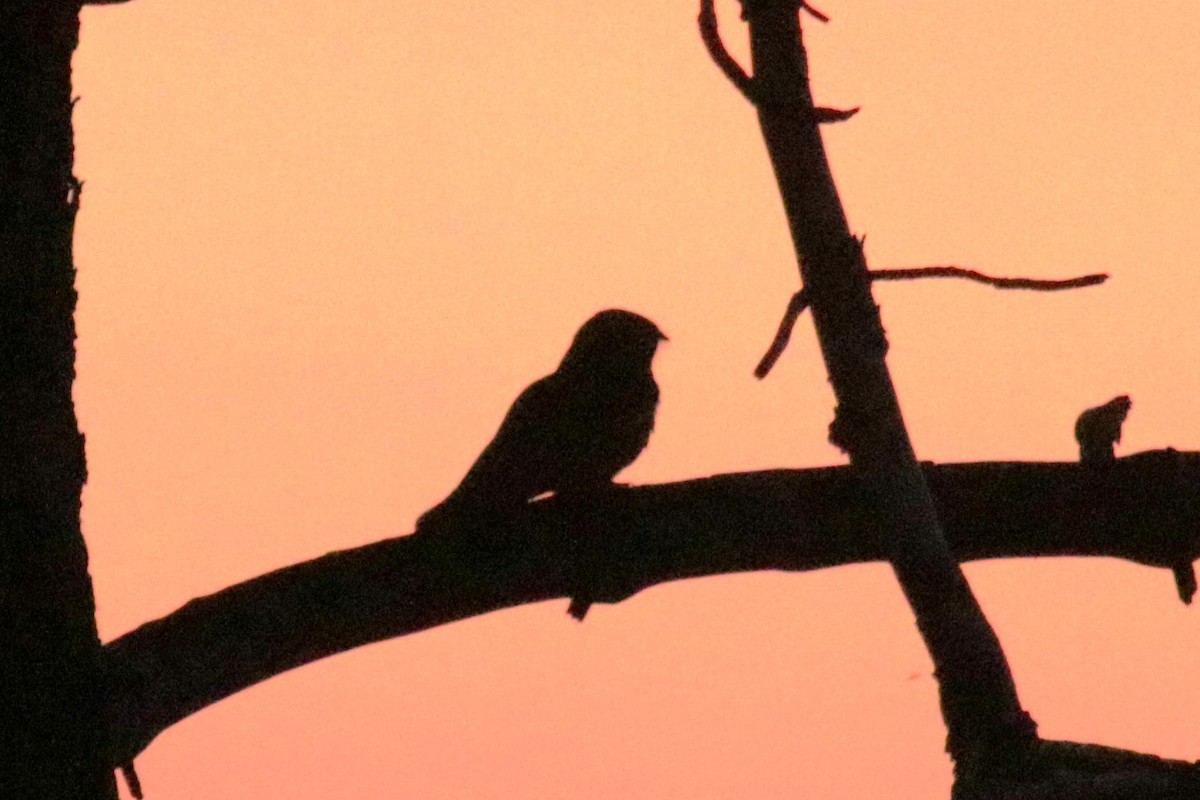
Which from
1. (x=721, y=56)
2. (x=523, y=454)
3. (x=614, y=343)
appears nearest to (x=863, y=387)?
(x=721, y=56)

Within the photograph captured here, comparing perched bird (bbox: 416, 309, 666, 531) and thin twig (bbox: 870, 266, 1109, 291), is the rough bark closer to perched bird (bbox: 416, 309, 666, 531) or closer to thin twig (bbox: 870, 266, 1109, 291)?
thin twig (bbox: 870, 266, 1109, 291)

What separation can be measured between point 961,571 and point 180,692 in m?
1.50

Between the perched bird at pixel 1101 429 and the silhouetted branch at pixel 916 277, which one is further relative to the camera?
the perched bird at pixel 1101 429

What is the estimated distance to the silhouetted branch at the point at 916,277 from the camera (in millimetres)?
4613

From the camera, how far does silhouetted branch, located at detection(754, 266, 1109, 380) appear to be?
4.61m

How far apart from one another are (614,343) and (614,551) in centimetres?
409

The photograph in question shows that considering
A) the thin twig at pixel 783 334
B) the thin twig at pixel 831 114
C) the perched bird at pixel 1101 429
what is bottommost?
the perched bird at pixel 1101 429

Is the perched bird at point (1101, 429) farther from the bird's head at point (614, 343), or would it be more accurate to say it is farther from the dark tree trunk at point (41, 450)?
the bird's head at point (614, 343)

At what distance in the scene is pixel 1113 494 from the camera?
5.26 m

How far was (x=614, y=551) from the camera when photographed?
5004 millimetres

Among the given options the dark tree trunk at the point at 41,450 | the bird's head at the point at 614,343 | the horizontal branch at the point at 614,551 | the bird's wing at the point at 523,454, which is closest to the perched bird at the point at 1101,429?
the horizontal branch at the point at 614,551

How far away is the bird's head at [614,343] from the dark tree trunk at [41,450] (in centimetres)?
418

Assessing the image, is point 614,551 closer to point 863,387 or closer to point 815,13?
point 863,387

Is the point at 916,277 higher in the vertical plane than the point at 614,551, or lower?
higher
